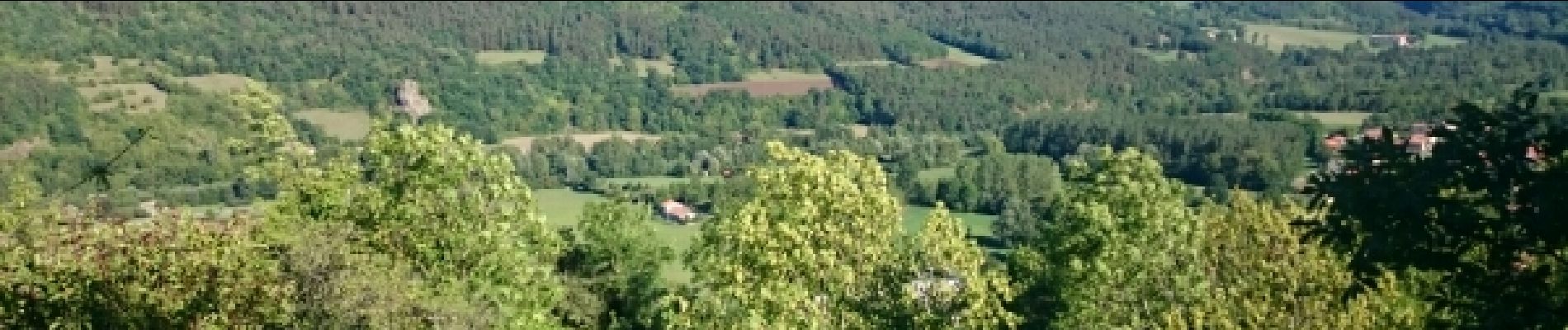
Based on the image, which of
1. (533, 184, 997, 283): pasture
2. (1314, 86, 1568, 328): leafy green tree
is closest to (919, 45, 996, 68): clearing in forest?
(533, 184, 997, 283): pasture

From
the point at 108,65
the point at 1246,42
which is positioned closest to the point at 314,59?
the point at 108,65

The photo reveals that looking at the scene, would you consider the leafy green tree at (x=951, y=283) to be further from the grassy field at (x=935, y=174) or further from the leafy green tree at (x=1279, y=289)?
the grassy field at (x=935, y=174)

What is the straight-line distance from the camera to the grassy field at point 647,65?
168562 millimetres

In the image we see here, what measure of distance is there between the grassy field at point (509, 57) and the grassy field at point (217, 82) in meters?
31.2

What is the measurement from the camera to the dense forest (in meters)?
18.9

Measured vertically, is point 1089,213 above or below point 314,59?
above

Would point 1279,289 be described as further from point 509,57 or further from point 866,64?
point 866,64

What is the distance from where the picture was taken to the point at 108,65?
130 m

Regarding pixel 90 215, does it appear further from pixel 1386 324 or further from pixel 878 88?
pixel 878 88

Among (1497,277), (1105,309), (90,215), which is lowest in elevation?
(1105,309)

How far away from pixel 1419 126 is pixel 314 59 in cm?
10734

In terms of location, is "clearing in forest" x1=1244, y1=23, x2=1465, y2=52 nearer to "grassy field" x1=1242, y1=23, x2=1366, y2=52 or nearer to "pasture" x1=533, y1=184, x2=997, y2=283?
"grassy field" x1=1242, y1=23, x2=1366, y2=52

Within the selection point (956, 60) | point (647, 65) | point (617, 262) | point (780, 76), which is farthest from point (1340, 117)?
point (617, 262)

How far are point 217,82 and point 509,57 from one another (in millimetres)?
41402
